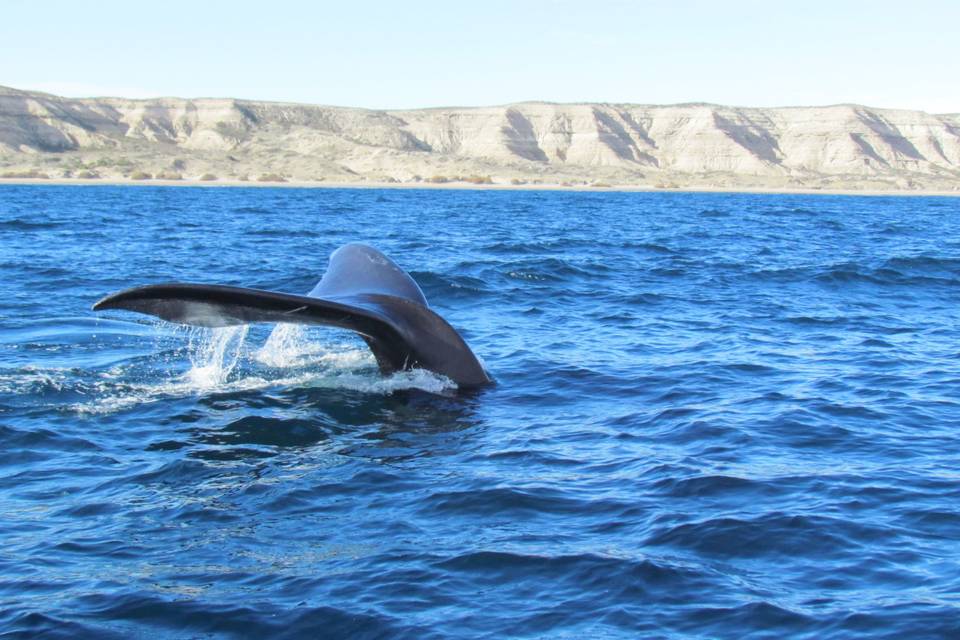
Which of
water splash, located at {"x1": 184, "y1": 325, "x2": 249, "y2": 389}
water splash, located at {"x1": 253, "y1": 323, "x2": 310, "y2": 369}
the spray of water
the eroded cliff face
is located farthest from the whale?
the eroded cliff face

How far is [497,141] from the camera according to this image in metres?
157

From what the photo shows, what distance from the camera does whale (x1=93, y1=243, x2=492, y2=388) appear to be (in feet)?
24.7

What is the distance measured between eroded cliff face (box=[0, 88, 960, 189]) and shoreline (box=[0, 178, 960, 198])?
22.2ft

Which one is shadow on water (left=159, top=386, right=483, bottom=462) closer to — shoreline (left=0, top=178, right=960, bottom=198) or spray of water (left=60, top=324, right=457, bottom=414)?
spray of water (left=60, top=324, right=457, bottom=414)

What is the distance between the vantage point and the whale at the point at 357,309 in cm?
752

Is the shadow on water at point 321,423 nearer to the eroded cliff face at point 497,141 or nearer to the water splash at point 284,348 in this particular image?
the water splash at point 284,348

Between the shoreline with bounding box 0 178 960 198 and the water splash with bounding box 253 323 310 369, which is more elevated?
the water splash with bounding box 253 323 310 369

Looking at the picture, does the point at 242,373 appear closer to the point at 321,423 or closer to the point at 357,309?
the point at 321,423

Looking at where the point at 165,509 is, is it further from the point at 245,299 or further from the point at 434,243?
the point at 434,243

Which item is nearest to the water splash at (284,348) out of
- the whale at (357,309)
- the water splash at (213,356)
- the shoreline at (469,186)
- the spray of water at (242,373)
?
the spray of water at (242,373)

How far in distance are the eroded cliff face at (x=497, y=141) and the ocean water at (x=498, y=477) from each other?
93582 mm

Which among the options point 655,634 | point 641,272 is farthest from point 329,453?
point 641,272

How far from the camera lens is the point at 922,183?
12400 centimetres

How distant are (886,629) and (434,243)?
25324 millimetres
